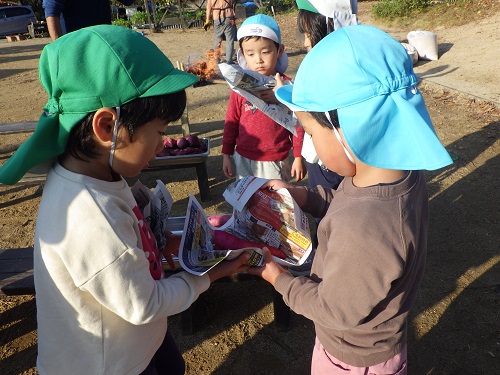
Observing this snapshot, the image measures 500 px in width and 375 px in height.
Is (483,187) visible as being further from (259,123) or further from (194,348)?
(194,348)

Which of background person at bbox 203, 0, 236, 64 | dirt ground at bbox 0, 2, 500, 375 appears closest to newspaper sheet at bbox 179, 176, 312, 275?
dirt ground at bbox 0, 2, 500, 375

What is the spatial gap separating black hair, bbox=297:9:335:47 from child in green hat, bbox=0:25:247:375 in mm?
1614

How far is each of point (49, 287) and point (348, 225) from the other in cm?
91

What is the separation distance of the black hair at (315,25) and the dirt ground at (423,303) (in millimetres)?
1703

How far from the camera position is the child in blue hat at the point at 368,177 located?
1.05 m

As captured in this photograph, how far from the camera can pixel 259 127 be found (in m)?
2.87

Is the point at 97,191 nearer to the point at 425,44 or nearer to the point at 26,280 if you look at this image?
the point at 26,280

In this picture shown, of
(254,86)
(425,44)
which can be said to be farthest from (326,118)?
(425,44)

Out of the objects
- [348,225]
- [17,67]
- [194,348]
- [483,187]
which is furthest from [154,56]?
[17,67]

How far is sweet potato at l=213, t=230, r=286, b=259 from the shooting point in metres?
1.80

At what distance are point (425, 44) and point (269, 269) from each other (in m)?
8.56

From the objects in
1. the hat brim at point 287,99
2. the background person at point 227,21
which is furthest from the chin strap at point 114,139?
the background person at point 227,21

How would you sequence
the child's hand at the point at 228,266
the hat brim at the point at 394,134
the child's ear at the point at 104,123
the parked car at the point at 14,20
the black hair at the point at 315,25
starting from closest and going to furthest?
the hat brim at the point at 394,134, the child's ear at the point at 104,123, the child's hand at the point at 228,266, the black hair at the point at 315,25, the parked car at the point at 14,20

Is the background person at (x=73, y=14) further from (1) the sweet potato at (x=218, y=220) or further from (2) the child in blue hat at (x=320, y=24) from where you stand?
(1) the sweet potato at (x=218, y=220)
